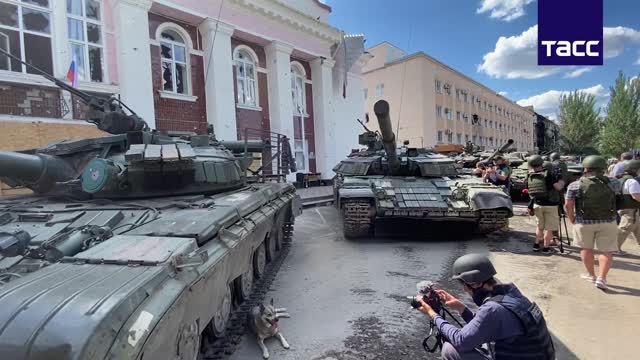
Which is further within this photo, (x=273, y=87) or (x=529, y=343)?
(x=273, y=87)

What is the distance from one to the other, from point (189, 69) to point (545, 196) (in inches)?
475

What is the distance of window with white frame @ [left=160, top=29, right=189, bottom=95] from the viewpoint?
14359mm

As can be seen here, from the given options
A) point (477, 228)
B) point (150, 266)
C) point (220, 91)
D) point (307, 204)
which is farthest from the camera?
point (220, 91)

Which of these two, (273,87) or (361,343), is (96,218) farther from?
(273,87)

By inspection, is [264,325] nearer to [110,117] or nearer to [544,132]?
[110,117]

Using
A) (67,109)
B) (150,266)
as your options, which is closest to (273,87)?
(67,109)

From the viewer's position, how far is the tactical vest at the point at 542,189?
7.05 m

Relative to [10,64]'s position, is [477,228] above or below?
below

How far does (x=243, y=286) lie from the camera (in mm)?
4809

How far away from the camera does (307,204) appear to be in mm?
13875

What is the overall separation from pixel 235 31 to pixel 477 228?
1168 cm

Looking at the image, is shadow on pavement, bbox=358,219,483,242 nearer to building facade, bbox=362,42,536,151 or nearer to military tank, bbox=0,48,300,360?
military tank, bbox=0,48,300,360

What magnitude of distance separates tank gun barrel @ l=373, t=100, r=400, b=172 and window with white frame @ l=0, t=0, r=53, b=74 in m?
8.67

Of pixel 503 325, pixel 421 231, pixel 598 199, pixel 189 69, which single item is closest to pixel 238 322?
Result: pixel 503 325
